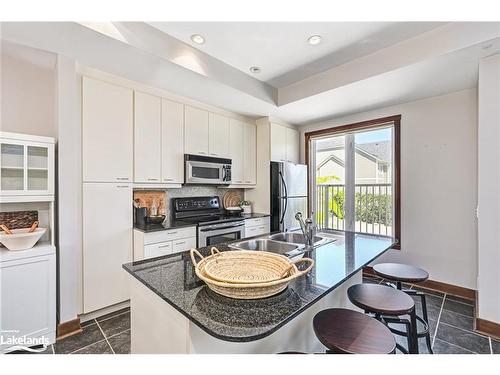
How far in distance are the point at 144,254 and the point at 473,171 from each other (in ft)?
12.6

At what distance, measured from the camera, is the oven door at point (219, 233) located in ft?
9.48

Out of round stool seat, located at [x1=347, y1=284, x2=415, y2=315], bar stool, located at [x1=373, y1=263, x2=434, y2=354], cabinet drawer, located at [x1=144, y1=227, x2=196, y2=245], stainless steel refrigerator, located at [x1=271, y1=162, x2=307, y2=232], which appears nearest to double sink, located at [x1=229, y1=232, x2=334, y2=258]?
round stool seat, located at [x1=347, y1=284, x2=415, y2=315]

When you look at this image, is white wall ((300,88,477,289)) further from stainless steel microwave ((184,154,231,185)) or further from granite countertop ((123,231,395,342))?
stainless steel microwave ((184,154,231,185))

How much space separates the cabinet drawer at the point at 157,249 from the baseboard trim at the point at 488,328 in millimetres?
3049

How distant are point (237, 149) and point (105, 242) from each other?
2243mm

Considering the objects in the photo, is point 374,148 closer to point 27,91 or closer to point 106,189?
point 106,189

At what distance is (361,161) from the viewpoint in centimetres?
375

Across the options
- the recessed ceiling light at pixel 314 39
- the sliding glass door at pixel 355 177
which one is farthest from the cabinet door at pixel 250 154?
the recessed ceiling light at pixel 314 39

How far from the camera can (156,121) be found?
110 inches

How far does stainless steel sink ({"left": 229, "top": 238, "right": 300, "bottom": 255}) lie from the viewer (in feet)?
5.87

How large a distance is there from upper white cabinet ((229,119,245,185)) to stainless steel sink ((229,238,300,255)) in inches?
77.0
